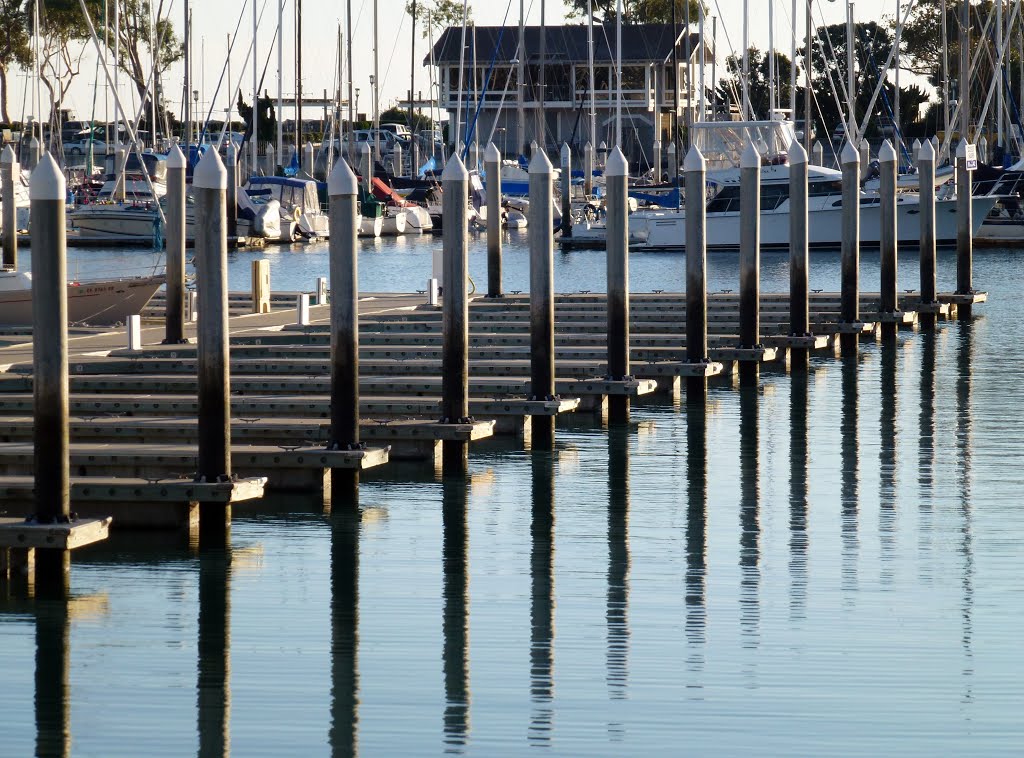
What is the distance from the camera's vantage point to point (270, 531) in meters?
13.0

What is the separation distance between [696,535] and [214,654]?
4.21 metres

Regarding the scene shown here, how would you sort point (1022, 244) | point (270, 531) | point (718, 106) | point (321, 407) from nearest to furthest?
point (270, 531), point (321, 407), point (1022, 244), point (718, 106)

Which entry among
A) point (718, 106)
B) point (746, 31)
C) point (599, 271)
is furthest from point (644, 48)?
point (599, 271)

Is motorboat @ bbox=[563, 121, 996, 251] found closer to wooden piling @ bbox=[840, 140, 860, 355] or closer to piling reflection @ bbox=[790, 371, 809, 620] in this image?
wooden piling @ bbox=[840, 140, 860, 355]

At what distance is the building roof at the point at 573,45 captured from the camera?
87.2 meters

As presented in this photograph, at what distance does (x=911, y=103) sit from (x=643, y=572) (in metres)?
71.3

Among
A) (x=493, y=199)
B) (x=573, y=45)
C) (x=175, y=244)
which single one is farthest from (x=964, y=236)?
(x=573, y=45)

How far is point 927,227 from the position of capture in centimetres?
2738

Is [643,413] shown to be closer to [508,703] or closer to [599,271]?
[508,703]

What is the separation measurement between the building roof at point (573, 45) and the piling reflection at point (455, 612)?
72443 mm

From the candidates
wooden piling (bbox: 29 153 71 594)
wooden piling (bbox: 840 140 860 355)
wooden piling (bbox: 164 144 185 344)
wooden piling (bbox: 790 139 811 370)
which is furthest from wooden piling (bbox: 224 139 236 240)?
wooden piling (bbox: 29 153 71 594)

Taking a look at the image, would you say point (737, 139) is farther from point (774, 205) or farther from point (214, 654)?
point (214, 654)

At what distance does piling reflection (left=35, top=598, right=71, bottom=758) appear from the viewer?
8.33 meters

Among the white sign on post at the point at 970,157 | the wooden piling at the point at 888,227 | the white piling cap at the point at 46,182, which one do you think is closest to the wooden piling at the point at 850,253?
the wooden piling at the point at 888,227
